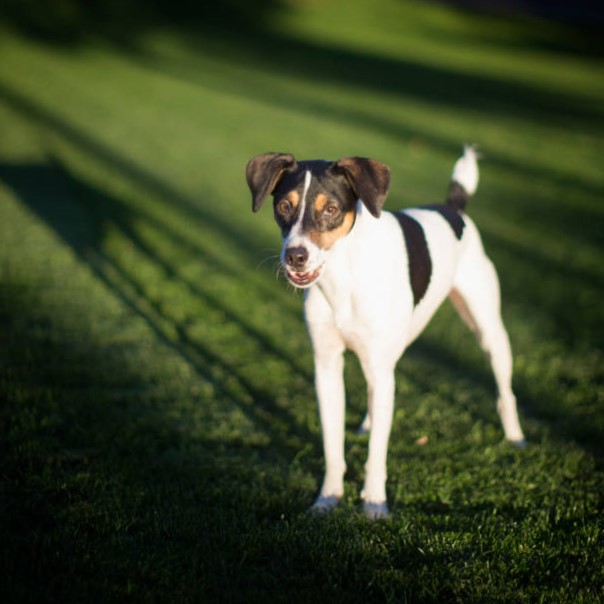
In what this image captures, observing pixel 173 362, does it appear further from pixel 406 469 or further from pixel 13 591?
pixel 13 591

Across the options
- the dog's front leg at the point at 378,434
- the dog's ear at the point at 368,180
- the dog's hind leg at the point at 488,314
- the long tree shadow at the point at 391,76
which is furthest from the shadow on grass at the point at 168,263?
the long tree shadow at the point at 391,76

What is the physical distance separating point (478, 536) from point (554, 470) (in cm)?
109

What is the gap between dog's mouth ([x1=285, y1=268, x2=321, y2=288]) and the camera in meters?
3.66

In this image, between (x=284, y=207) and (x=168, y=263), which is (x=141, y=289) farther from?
(x=284, y=207)

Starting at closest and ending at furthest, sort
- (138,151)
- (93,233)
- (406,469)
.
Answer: (406,469), (93,233), (138,151)

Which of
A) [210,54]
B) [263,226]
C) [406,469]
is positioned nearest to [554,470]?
[406,469]

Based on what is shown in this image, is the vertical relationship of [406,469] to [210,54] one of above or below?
above

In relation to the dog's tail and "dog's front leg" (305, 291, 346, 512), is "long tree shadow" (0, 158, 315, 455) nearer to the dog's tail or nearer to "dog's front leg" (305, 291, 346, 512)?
"dog's front leg" (305, 291, 346, 512)

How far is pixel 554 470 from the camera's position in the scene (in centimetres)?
466

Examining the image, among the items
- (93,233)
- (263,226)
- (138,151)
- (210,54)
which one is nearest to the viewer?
(93,233)

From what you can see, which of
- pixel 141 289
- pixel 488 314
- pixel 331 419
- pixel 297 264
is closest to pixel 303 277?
pixel 297 264

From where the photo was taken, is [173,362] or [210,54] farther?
[210,54]

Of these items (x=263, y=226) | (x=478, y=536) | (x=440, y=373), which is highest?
(x=478, y=536)

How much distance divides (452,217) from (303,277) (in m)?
1.55
